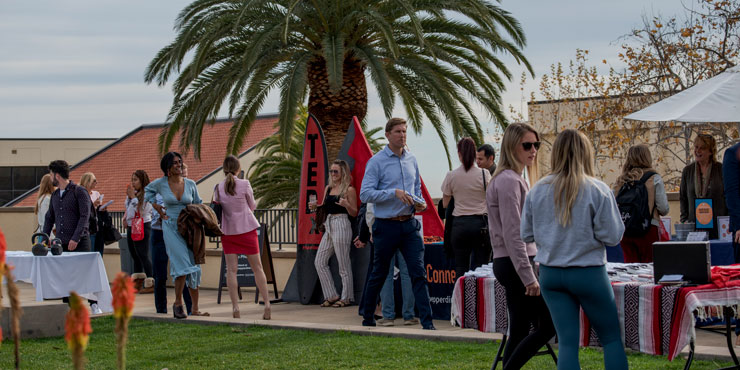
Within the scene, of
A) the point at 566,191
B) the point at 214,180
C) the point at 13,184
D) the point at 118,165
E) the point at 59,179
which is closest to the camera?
the point at 566,191

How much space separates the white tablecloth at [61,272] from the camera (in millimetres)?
10375

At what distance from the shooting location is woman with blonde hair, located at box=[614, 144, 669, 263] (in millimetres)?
8586

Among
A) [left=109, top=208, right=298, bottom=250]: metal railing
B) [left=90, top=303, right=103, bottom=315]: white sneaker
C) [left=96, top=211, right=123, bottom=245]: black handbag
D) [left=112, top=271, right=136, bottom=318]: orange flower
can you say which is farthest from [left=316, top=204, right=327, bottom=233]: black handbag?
[left=112, top=271, right=136, bottom=318]: orange flower

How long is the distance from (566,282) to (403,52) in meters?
11.3

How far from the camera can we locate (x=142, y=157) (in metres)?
39.8

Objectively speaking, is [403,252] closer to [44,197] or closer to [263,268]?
[263,268]

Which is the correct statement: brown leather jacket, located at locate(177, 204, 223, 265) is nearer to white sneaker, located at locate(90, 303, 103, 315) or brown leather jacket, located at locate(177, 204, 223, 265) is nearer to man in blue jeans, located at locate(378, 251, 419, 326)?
white sneaker, located at locate(90, 303, 103, 315)

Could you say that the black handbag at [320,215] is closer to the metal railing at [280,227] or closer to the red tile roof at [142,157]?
the metal railing at [280,227]

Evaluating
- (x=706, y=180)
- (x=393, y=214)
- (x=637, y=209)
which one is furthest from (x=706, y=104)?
(x=393, y=214)

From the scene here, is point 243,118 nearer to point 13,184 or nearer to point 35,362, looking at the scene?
point 35,362

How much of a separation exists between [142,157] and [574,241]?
122 feet

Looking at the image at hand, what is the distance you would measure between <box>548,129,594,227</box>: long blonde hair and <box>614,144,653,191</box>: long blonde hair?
4.21 meters

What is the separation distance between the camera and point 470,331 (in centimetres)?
835

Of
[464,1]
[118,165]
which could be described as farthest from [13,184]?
[464,1]
